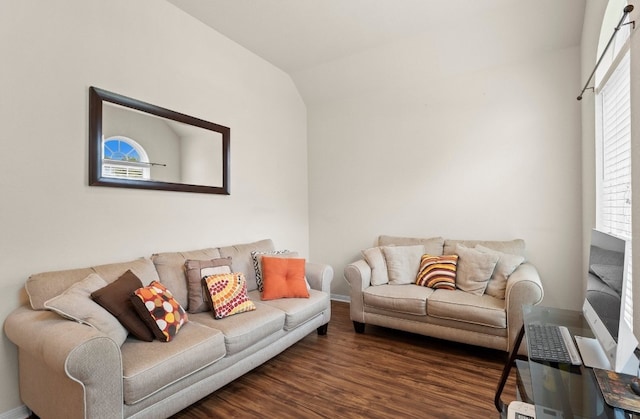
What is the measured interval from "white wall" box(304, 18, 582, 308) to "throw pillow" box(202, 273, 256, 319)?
1995 mm

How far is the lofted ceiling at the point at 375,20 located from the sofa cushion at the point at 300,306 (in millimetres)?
2525

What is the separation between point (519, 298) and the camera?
7.92ft

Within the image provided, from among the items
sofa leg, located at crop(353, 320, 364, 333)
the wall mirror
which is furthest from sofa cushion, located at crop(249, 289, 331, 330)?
the wall mirror

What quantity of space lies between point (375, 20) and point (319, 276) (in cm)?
246

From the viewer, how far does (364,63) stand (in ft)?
12.1

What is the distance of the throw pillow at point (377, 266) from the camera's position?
3264 millimetres

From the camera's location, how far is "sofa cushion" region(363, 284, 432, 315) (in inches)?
110

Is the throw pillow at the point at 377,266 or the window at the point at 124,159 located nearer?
the window at the point at 124,159

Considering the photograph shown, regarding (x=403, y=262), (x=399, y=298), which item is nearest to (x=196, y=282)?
(x=399, y=298)

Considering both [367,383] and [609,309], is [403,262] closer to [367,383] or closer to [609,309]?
[367,383]

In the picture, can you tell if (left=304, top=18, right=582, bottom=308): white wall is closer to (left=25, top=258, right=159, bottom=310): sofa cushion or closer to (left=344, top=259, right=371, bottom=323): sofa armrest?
(left=344, top=259, right=371, bottom=323): sofa armrest

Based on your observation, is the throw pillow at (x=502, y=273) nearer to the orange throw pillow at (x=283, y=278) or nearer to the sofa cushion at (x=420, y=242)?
the sofa cushion at (x=420, y=242)

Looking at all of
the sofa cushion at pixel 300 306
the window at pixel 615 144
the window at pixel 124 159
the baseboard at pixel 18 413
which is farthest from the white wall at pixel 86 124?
the window at pixel 615 144

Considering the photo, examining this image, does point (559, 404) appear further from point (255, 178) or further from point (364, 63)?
point (364, 63)
